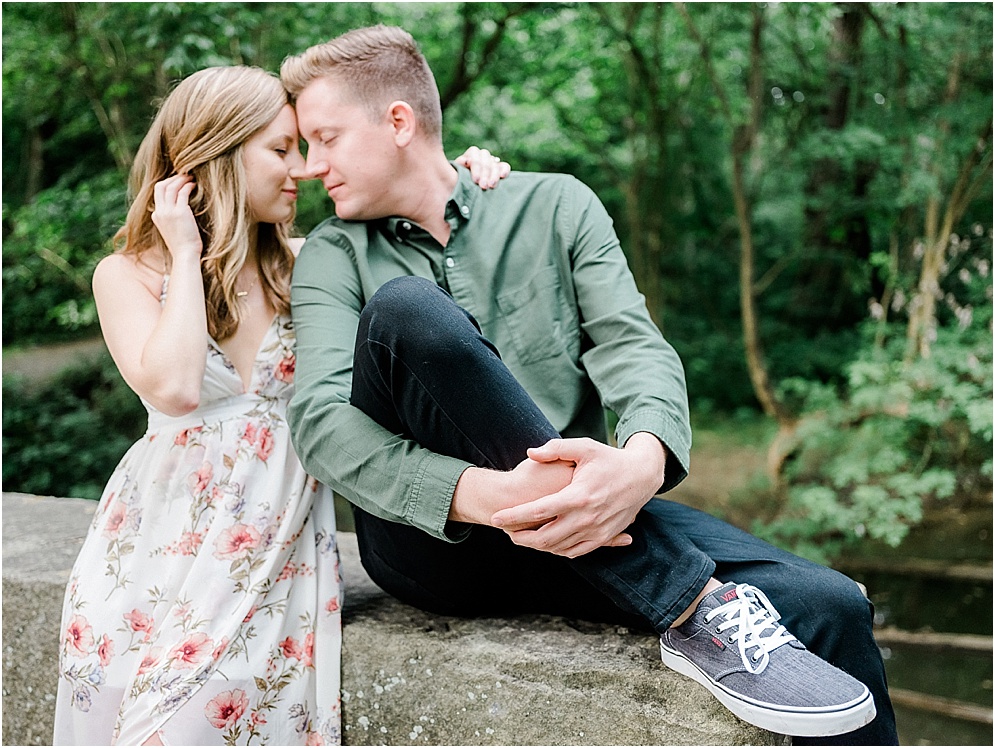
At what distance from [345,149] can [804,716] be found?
127 centimetres

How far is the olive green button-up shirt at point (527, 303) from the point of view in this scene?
1567mm

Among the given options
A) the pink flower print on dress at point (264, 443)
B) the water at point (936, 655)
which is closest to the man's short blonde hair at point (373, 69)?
the pink flower print on dress at point (264, 443)

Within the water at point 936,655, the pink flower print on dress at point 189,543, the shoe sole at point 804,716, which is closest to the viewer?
the shoe sole at point 804,716

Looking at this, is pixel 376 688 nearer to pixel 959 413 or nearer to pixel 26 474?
pixel 959 413

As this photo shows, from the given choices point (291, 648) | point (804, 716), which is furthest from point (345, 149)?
point (804, 716)

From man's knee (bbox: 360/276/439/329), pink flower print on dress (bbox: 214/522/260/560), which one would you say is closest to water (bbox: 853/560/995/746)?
pink flower print on dress (bbox: 214/522/260/560)

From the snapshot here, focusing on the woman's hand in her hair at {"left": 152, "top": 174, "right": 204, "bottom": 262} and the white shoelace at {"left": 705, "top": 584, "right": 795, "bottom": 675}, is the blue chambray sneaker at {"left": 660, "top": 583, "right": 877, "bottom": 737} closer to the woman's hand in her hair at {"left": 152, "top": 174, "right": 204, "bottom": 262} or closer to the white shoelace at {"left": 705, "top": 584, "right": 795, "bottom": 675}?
the white shoelace at {"left": 705, "top": 584, "right": 795, "bottom": 675}

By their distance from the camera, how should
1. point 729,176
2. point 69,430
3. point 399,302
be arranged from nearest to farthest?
1. point 399,302
2. point 69,430
3. point 729,176

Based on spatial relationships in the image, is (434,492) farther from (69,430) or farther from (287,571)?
(69,430)

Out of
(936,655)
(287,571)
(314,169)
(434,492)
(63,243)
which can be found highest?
(314,169)

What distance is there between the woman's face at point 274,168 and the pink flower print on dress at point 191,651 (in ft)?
2.54

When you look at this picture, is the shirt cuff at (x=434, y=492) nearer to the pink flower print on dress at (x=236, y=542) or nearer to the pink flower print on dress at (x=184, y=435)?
the pink flower print on dress at (x=236, y=542)

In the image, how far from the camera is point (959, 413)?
398cm

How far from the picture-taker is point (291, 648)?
1.62 meters
